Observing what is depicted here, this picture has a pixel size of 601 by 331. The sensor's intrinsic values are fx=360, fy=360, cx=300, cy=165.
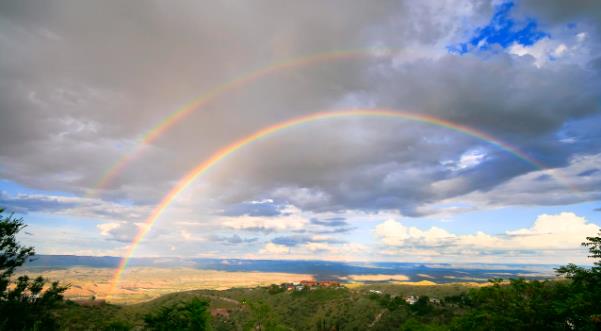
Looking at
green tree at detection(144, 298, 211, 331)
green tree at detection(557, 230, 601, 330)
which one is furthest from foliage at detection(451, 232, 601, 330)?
green tree at detection(144, 298, 211, 331)

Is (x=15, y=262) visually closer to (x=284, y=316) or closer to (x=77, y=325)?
(x=77, y=325)

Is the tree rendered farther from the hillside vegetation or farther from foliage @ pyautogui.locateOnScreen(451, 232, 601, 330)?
foliage @ pyautogui.locateOnScreen(451, 232, 601, 330)

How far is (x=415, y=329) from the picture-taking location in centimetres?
6619

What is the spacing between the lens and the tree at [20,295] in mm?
35781

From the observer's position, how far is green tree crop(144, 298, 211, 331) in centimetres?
2635

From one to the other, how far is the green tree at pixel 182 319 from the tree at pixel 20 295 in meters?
17.0

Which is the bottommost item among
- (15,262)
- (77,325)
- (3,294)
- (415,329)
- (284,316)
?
(284,316)

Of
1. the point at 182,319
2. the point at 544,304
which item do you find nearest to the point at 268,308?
the point at 182,319

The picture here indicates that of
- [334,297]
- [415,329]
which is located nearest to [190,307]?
[415,329]

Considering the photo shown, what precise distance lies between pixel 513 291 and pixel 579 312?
10.5 meters

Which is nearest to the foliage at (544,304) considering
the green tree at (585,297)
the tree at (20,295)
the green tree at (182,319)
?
the green tree at (585,297)

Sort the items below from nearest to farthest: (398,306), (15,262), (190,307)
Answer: (190,307)
(15,262)
(398,306)

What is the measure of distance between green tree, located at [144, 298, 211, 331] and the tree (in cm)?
1701

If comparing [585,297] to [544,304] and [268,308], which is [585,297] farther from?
[268,308]
